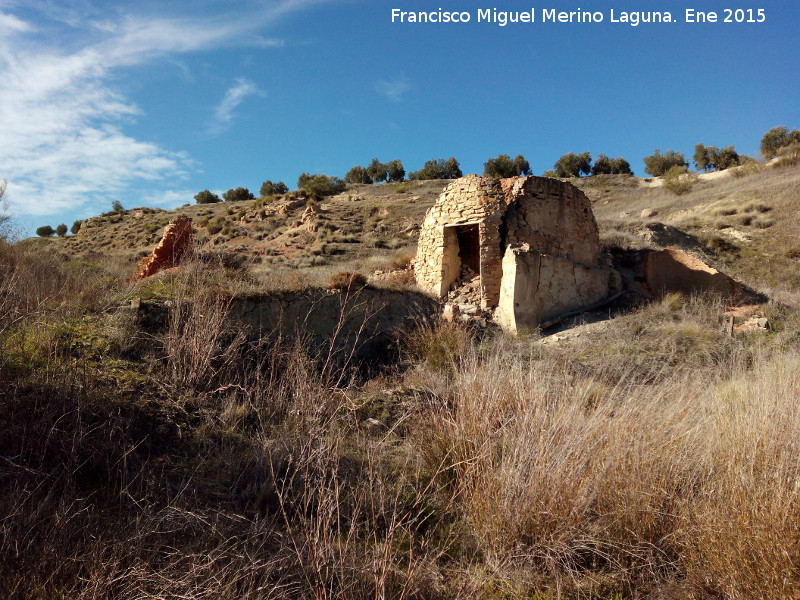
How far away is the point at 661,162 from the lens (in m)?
41.1

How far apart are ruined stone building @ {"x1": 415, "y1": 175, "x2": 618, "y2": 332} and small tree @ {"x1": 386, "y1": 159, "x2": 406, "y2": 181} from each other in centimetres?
3322

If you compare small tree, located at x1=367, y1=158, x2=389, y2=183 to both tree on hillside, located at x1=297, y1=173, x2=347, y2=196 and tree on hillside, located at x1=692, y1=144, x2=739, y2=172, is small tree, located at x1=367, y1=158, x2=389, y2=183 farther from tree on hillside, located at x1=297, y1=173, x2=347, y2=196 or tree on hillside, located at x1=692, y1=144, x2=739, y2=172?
tree on hillside, located at x1=692, y1=144, x2=739, y2=172

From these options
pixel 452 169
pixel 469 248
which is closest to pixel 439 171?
pixel 452 169

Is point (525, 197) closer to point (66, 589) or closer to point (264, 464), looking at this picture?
point (264, 464)

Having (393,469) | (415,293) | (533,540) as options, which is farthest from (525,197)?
(533,540)

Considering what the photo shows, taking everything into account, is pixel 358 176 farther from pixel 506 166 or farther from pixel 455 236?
pixel 455 236

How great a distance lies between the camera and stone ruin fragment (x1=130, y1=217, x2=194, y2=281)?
37.6ft

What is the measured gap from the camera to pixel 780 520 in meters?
2.48

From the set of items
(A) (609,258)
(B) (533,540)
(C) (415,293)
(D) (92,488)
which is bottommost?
(B) (533,540)

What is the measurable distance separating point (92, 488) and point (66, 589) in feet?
4.04

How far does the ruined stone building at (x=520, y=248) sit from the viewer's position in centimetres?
1098

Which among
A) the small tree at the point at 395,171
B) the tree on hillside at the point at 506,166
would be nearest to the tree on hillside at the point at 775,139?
the tree on hillside at the point at 506,166

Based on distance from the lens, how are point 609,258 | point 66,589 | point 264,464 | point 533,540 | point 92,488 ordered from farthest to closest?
point 609,258, point 264,464, point 92,488, point 533,540, point 66,589

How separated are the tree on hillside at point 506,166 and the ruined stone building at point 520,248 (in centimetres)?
3082
